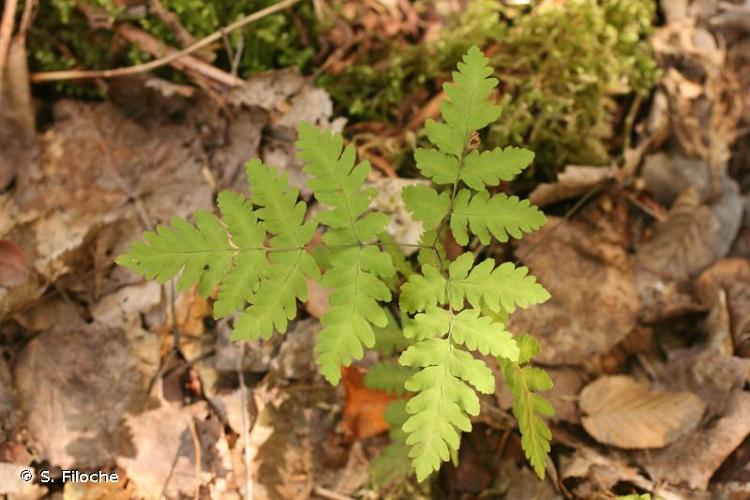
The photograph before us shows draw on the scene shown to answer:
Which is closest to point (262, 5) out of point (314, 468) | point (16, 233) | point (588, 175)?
point (16, 233)

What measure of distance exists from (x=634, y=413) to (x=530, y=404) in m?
1.01

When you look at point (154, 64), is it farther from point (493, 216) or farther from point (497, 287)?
point (497, 287)

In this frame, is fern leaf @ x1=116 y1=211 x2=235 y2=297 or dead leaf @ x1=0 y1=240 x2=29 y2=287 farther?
dead leaf @ x1=0 y1=240 x2=29 y2=287

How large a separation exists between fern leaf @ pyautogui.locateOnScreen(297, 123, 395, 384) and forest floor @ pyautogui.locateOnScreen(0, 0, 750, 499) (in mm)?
953

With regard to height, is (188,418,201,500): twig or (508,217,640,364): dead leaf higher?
(508,217,640,364): dead leaf

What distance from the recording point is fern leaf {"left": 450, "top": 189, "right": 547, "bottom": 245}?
232cm

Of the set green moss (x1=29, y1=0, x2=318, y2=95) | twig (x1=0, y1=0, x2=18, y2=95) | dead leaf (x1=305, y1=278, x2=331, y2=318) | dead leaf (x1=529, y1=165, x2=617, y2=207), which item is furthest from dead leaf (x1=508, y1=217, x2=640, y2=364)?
twig (x1=0, y1=0, x2=18, y2=95)

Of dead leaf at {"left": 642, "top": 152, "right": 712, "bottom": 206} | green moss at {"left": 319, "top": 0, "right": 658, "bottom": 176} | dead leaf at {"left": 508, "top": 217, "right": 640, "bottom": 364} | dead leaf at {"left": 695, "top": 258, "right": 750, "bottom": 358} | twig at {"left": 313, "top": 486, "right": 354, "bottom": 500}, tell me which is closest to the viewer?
twig at {"left": 313, "top": 486, "right": 354, "bottom": 500}

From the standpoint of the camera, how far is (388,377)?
9.60ft

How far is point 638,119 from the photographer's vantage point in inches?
149

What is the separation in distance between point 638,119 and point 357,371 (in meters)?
2.28

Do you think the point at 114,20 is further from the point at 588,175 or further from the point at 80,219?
the point at 588,175

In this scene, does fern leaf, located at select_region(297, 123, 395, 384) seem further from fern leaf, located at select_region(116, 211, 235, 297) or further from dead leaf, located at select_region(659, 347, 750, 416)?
dead leaf, located at select_region(659, 347, 750, 416)

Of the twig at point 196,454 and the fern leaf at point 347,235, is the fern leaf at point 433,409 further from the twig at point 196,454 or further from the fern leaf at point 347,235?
the twig at point 196,454
